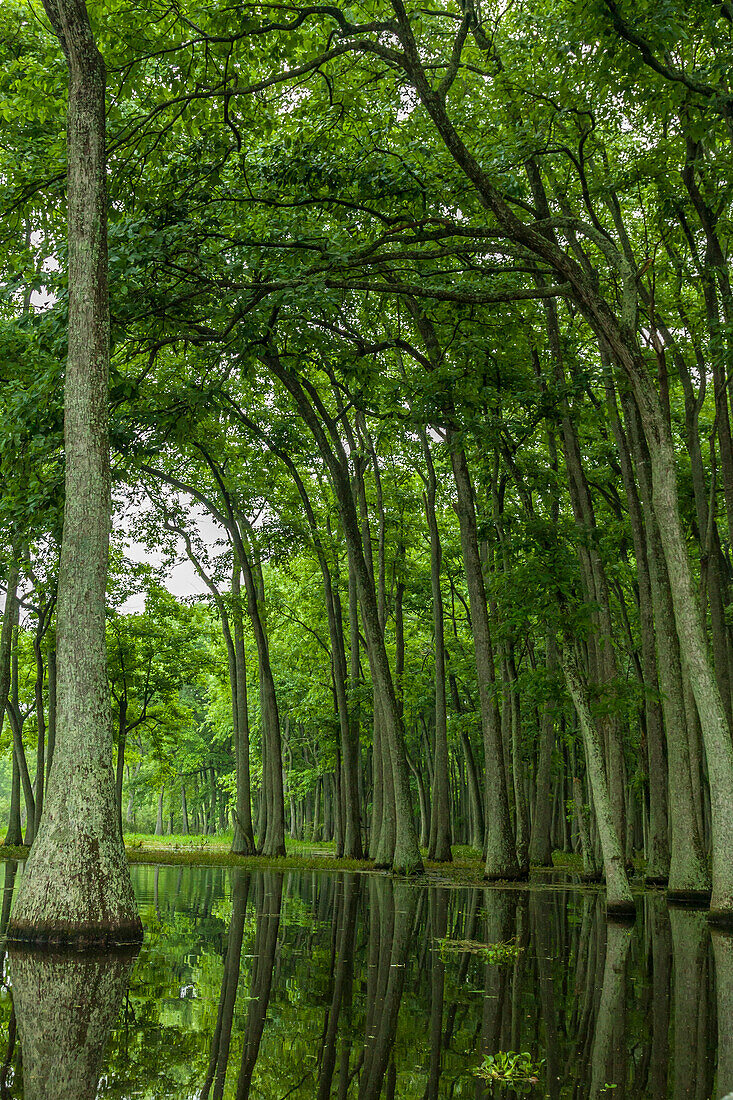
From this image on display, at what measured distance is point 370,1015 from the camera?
524cm

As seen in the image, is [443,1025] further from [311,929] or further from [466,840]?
[466,840]

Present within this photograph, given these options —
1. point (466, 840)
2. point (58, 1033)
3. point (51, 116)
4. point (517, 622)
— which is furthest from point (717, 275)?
point (466, 840)

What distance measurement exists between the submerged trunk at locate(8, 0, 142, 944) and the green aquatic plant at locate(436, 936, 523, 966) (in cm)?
292

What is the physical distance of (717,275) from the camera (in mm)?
13039

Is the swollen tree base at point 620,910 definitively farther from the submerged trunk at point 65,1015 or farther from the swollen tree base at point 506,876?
the submerged trunk at point 65,1015

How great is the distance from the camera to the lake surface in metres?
3.96

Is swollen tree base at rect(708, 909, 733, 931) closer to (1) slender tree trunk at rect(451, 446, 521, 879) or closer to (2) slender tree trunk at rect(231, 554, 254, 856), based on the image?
(1) slender tree trunk at rect(451, 446, 521, 879)

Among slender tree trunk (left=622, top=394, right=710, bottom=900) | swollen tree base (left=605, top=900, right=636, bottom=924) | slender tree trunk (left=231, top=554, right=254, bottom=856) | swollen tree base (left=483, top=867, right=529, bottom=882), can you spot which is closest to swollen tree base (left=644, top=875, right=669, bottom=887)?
swollen tree base (left=483, top=867, right=529, bottom=882)

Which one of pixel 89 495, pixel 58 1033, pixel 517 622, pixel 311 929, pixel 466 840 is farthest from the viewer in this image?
pixel 466 840

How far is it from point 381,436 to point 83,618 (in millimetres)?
9841

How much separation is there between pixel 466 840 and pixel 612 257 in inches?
1856

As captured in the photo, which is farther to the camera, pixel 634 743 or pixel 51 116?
pixel 634 743

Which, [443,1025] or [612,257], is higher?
[612,257]

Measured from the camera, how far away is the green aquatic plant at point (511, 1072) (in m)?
3.97
